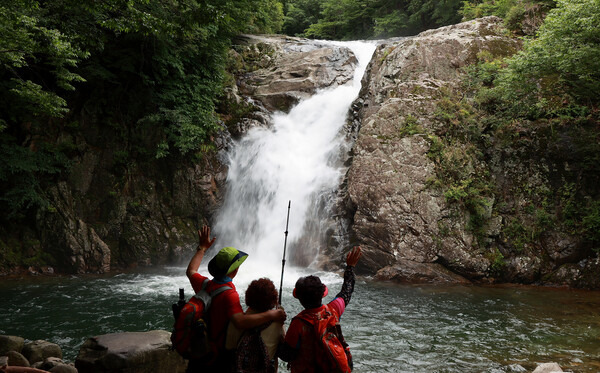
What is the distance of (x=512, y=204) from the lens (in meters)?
11.7

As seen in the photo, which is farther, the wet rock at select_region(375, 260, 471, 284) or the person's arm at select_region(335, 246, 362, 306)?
the wet rock at select_region(375, 260, 471, 284)

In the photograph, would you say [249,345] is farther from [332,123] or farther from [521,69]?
[332,123]

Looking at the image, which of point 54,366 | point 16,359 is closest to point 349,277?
point 54,366

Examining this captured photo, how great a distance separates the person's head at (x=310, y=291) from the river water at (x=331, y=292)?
3413mm

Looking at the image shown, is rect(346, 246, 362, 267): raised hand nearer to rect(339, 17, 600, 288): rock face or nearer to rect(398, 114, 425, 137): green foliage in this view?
rect(339, 17, 600, 288): rock face

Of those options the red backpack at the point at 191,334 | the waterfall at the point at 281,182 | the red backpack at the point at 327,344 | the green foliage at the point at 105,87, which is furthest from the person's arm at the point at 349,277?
the green foliage at the point at 105,87

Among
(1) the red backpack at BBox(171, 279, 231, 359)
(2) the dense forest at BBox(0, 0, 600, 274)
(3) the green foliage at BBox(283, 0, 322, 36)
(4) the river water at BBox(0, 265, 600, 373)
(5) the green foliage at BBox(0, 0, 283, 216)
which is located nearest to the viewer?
(1) the red backpack at BBox(171, 279, 231, 359)

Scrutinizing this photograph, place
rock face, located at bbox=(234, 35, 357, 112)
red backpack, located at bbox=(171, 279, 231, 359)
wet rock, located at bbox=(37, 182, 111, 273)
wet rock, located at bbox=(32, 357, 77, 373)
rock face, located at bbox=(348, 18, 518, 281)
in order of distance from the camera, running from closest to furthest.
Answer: red backpack, located at bbox=(171, 279, 231, 359)
wet rock, located at bbox=(32, 357, 77, 373)
rock face, located at bbox=(348, 18, 518, 281)
wet rock, located at bbox=(37, 182, 111, 273)
rock face, located at bbox=(234, 35, 357, 112)

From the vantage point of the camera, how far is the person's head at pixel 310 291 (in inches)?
107

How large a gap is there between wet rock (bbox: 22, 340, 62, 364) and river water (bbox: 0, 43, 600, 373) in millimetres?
357

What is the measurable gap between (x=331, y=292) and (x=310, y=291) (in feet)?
22.0

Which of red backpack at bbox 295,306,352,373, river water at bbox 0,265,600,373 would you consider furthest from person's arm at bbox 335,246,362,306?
river water at bbox 0,265,600,373

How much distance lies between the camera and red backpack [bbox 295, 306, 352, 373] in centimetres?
267

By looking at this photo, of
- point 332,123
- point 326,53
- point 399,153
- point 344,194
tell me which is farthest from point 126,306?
point 326,53
